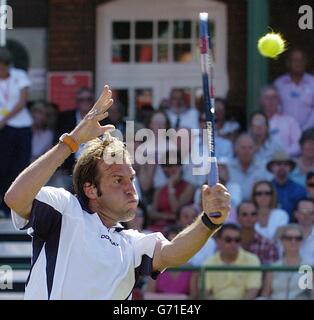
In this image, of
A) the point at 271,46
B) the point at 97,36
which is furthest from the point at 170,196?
the point at 271,46

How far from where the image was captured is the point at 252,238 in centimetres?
1045

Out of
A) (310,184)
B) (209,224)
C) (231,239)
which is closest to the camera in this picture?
(209,224)

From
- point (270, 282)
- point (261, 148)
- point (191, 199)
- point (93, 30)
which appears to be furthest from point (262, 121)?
point (93, 30)

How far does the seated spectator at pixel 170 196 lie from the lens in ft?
36.9

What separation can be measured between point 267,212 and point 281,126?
4.11 feet

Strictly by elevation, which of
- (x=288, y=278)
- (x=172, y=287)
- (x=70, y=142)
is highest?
(x=70, y=142)

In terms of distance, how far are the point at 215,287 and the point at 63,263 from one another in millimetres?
4769

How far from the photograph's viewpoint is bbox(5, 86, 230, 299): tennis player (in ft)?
16.6

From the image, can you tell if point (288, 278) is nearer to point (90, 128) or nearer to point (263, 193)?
point (263, 193)

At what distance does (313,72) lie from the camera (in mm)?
12695

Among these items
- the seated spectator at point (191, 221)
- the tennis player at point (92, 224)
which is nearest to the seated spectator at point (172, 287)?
the seated spectator at point (191, 221)

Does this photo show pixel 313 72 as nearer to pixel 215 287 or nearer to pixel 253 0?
pixel 253 0

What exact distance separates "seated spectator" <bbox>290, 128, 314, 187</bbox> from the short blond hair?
6050 mm

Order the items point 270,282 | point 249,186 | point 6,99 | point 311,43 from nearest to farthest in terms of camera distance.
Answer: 1. point 270,282
2. point 249,186
3. point 6,99
4. point 311,43
